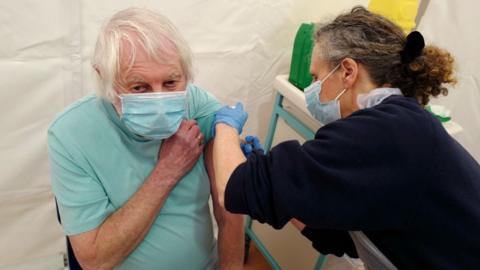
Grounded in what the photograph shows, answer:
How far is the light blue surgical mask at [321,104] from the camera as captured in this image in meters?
1.12

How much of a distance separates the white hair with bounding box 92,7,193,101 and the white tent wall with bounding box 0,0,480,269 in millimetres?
483

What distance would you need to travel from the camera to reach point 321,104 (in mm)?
1169

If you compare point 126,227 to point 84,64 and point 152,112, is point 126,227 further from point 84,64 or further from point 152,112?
point 84,64

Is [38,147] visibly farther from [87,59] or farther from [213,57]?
[213,57]

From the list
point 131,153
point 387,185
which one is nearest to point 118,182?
point 131,153

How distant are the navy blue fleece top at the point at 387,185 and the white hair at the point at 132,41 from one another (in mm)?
436

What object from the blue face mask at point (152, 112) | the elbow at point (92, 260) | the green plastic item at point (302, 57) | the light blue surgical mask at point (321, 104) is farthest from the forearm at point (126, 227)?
the green plastic item at point (302, 57)

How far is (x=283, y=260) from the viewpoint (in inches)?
79.7

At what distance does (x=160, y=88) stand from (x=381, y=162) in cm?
64

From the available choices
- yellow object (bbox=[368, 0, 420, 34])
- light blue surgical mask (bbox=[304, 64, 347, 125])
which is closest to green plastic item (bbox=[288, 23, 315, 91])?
yellow object (bbox=[368, 0, 420, 34])

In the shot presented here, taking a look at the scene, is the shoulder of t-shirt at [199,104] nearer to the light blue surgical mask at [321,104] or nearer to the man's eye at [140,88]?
the man's eye at [140,88]

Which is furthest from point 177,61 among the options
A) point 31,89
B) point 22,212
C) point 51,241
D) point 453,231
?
point 51,241

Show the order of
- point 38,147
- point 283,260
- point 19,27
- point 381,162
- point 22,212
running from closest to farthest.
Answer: point 381,162, point 19,27, point 38,147, point 22,212, point 283,260

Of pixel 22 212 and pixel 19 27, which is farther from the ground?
pixel 19 27
